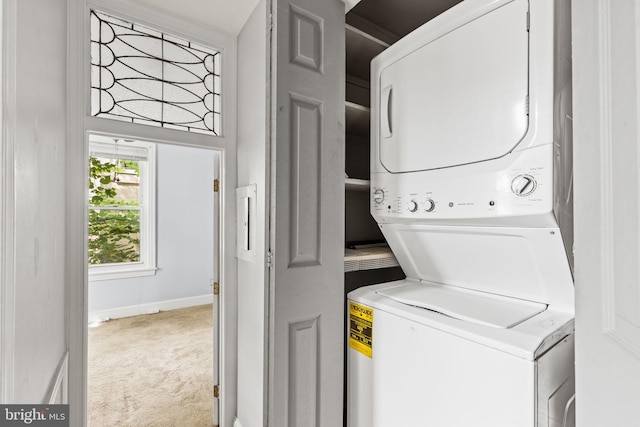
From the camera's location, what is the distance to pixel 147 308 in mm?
4094

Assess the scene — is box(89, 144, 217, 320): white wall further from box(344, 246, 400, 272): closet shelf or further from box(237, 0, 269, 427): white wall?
box(344, 246, 400, 272): closet shelf

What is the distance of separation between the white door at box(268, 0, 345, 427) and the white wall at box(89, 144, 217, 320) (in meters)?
3.03

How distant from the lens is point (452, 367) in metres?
1.01

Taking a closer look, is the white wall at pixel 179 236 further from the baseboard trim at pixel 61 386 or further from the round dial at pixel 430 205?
the round dial at pixel 430 205

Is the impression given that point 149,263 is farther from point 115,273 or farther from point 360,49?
point 360,49

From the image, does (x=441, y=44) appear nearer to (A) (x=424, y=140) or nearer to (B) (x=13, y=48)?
(A) (x=424, y=140)

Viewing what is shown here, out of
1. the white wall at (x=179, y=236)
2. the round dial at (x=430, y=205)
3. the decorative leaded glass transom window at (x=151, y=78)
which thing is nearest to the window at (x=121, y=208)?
the white wall at (x=179, y=236)

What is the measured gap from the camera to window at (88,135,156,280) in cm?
388

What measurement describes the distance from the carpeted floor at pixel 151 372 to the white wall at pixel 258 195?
67 centimetres

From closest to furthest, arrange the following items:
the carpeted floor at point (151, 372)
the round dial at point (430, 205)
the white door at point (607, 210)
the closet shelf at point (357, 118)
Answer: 1. the white door at point (607, 210)
2. the round dial at point (430, 205)
3. the closet shelf at point (357, 118)
4. the carpeted floor at point (151, 372)

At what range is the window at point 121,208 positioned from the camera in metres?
3.88

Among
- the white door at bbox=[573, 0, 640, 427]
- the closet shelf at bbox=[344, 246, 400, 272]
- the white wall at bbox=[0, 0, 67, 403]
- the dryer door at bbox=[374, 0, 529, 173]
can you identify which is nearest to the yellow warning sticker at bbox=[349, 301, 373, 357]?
Result: the closet shelf at bbox=[344, 246, 400, 272]

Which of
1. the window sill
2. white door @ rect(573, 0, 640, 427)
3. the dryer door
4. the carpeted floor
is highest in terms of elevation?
the dryer door

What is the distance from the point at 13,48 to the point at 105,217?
397 centimetres
